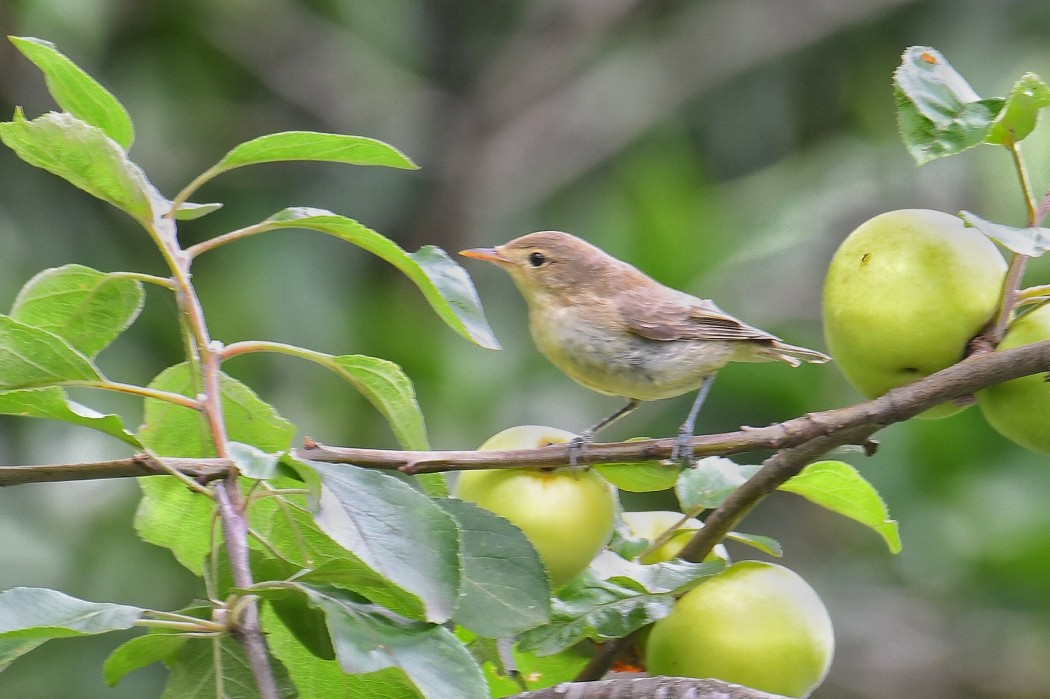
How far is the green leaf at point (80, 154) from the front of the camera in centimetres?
125

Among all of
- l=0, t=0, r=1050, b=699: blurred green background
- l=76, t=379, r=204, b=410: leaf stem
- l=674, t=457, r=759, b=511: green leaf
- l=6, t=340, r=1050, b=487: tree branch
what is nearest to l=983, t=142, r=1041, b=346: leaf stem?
l=6, t=340, r=1050, b=487: tree branch

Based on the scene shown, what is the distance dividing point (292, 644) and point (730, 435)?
24.3 inches

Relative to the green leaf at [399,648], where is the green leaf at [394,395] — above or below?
above

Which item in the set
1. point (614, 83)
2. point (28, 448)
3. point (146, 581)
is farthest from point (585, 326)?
point (614, 83)

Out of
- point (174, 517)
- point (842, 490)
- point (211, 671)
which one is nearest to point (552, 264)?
point (842, 490)

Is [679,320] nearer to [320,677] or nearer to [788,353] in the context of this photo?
[788,353]

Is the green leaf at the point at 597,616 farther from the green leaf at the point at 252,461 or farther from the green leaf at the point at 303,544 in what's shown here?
the green leaf at the point at 252,461

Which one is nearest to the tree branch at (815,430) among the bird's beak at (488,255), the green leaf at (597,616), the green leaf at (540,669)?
the green leaf at (597,616)

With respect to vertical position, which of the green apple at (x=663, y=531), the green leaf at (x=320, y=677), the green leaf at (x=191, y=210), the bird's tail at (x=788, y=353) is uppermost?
the green leaf at (x=191, y=210)

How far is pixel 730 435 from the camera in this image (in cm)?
136

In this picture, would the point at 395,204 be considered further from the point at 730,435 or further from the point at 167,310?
the point at 730,435

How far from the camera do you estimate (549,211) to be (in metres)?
7.75

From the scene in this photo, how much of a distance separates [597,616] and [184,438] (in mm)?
622

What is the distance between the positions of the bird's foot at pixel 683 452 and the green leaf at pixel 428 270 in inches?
9.9
